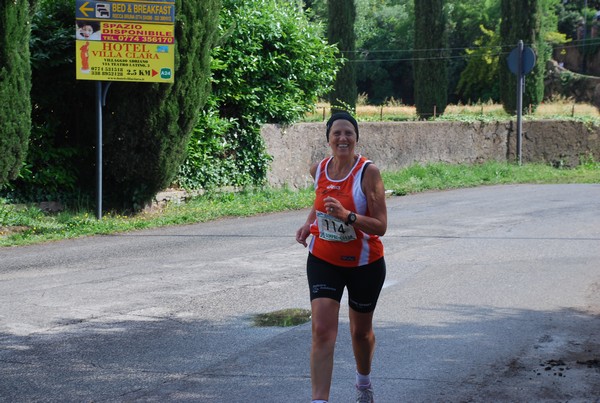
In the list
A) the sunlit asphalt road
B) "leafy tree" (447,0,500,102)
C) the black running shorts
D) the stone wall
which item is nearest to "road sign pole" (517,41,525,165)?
the stone wall

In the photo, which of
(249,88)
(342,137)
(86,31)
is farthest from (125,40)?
(342,137)

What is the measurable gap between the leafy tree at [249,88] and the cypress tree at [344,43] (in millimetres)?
13372

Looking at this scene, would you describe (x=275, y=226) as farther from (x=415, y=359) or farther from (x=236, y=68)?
(x=415, y=359)

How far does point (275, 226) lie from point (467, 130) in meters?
13.1

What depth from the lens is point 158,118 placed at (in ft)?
50.9

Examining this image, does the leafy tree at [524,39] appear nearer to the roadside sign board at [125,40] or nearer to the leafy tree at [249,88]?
the leafy tree at [249,88]

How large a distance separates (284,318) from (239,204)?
31.2ft

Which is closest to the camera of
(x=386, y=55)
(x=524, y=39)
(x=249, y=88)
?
(x=249, y=88)

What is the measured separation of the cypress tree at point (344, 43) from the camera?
3441 cm

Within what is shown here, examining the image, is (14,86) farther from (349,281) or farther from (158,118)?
(349,281)

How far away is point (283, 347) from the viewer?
709 cm

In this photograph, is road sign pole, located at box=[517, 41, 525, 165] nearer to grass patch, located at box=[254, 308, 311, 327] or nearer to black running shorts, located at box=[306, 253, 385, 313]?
grass patch, located at box=[254, 308, 311, 327]

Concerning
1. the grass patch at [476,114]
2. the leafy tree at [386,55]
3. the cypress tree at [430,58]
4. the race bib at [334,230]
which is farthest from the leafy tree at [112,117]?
the leafy tree at [386,55]

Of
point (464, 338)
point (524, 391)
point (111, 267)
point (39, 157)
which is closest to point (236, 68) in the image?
point (39, 157)
